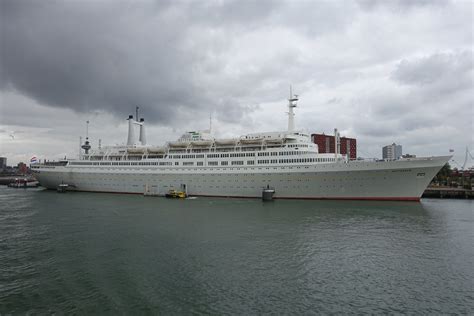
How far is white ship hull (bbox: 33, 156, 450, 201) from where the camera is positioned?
35.7m

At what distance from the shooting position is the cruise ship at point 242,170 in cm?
3622

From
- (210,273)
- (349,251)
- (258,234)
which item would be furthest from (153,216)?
(349,251)

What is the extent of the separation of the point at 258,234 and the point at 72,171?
163 feet

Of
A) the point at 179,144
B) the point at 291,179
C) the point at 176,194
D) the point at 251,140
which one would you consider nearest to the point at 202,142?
the point at 179,144

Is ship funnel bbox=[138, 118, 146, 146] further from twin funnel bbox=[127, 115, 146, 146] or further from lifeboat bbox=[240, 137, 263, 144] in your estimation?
lifeboat bbox=[240, 137, 263, 144]

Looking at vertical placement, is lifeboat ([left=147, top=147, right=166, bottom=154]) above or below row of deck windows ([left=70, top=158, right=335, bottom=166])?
above

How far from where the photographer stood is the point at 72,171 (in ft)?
188

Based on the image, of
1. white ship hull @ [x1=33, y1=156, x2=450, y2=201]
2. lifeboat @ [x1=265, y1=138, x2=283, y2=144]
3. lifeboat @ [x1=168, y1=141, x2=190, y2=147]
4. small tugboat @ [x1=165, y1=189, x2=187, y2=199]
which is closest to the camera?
white ship hull @ [x1=33, y1=156, x2=450, y2=201]

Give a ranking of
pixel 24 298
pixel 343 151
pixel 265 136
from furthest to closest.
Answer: pixel 343 151 < pixel 265 136 < pixel 24 298

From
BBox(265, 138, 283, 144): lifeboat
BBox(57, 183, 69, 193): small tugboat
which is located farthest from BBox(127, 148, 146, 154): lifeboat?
BBox(265, 138, 283, 144): lifeboat

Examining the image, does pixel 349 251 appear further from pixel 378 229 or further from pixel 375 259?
pixel 378 229

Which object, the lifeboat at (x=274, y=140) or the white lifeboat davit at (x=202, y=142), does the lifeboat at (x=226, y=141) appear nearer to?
the white lifeboat davit at (x=202, y=142)

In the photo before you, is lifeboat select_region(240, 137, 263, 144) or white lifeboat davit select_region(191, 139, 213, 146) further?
white lifeboat davit select_region(191, 139, 213, 146)

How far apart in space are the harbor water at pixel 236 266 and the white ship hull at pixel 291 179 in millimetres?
10853
